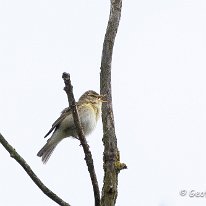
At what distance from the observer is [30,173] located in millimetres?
5184

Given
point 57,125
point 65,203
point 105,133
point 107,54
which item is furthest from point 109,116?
point 57,125

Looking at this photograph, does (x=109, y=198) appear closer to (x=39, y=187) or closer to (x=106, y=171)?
(x=106, y=171)

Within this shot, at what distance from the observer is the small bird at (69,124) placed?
9672mm

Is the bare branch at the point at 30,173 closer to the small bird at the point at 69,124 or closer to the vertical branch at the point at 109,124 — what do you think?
the vertical branch at the point at 109,124

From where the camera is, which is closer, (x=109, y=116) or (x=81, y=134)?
(x=81, y=134)

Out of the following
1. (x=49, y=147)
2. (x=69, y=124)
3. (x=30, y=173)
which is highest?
(x=69, y=124)

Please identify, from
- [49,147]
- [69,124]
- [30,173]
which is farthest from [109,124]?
[49,147]

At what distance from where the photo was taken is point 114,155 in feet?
18.6

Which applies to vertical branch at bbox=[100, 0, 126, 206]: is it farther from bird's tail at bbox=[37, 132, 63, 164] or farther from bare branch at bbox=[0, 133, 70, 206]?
bird's tail at bbox=[37, 132, 63, 164]

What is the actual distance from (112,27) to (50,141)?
13.6 ft

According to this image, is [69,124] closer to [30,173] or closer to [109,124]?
[109,124]

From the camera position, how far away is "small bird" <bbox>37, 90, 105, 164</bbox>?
31.7ft

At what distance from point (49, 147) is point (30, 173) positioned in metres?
4.65

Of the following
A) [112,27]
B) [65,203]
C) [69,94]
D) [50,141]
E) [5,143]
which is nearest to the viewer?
[69,94]
